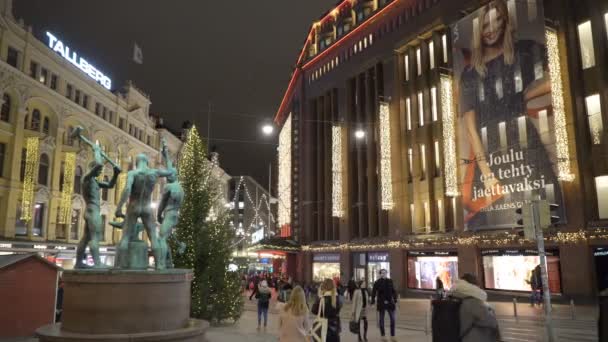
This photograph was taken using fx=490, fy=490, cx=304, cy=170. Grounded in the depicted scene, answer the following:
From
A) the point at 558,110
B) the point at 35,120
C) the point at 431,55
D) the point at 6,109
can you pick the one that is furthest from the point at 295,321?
the point at 35,120

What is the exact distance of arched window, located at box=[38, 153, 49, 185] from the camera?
123 ft

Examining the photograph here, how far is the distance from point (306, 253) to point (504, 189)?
2599cm

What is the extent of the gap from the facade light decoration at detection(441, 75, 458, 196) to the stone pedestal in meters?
23.6

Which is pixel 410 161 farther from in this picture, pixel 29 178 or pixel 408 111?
pixel 29 178

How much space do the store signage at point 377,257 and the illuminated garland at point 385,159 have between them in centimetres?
399

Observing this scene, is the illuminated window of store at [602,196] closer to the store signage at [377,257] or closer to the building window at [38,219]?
the store signage at [377,257]

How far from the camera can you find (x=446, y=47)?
34.1 meters

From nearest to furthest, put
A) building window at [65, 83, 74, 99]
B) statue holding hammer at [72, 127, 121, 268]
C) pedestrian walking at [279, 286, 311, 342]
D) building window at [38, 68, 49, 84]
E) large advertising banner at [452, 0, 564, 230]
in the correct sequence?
pedestrian walking at [279, 286, 311, 342], statue holding hammer at [72, 127, 121, 268], large advertising banner at [452, 0, 564, 230], building window at [38, 68, 49, 84], building window at [65, 83, 74, 99]

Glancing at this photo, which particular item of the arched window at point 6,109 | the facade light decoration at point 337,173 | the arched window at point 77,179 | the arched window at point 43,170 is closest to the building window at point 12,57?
the arched window at point 6,109

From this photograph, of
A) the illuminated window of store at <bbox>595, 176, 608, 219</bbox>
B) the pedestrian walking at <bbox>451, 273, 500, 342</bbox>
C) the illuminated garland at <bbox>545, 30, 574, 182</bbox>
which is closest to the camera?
the pedestrian walking at <bbox>451, 273, 500, 342</bbox>

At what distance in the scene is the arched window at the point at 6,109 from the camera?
110ft

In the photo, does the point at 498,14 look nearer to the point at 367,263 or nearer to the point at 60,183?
the point at 367,263

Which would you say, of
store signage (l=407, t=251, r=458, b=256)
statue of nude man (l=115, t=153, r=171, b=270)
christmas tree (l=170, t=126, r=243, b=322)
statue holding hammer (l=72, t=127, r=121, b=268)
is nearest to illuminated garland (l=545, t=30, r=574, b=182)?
store signage (l=407, t=251, r=458, b=256)

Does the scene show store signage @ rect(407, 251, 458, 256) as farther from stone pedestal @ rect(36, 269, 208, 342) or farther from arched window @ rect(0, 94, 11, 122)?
arched window @ rect(0, 94, 11, 122)
